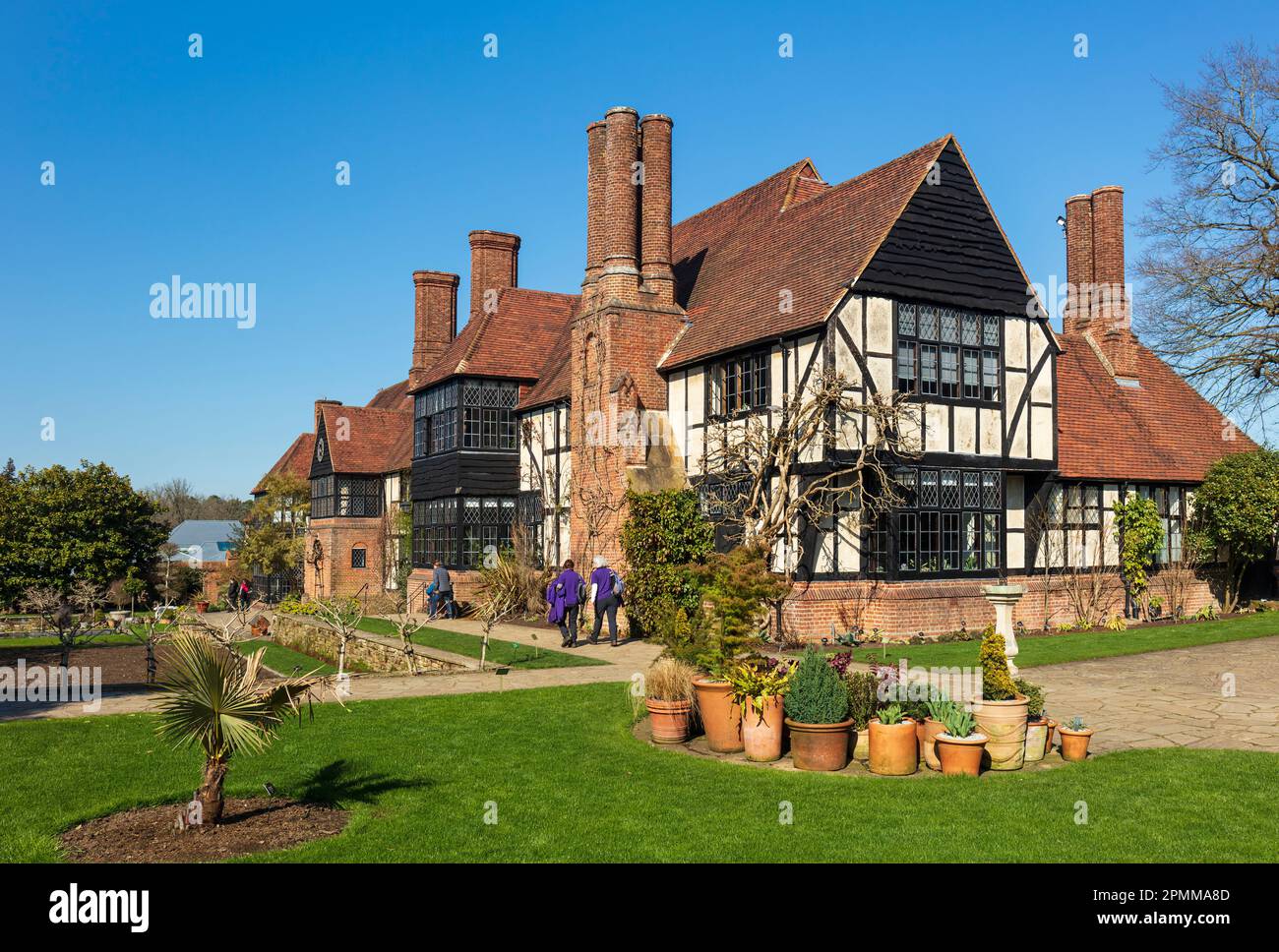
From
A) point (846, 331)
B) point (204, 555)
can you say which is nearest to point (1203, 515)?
point (846, 331)

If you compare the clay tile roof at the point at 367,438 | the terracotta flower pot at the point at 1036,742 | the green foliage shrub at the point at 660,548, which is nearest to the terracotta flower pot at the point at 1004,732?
the terracotta flower pot at the point at 1036,742

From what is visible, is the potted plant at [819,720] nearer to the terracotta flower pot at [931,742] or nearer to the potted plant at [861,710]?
the potted plant at [861,710]

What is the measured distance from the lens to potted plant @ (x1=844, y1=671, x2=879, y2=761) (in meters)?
9.23

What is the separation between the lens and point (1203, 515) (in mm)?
24734

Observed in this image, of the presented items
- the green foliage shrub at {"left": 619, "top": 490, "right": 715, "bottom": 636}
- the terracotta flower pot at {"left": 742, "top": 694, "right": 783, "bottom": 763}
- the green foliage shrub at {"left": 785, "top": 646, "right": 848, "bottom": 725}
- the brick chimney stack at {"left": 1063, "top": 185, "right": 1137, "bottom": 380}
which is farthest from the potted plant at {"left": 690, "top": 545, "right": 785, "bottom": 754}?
the brick chimney stack at {"left": 1063, "top": 185, "right": 1137, "bottom": 380}

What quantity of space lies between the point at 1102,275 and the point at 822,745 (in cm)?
2199

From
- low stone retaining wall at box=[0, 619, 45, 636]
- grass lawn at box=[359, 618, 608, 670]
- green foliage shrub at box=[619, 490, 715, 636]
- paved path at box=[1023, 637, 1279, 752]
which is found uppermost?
green foliage shrub at box=[619, 490, 715, 636]

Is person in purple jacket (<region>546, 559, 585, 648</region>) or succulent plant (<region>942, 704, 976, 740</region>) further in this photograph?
person in purple jacket (<region>546, 559, 585, 648</region>)

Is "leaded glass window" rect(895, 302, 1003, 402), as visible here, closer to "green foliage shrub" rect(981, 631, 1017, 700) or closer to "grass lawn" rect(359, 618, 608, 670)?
"grass lawn" rect(359, 618, 608, 670)

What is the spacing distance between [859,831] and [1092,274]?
77.8 feet

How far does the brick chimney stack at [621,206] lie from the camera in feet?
71.6

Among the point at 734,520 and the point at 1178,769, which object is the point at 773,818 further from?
the point at 734,520

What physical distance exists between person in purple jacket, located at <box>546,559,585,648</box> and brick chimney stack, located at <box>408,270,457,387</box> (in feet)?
55.2

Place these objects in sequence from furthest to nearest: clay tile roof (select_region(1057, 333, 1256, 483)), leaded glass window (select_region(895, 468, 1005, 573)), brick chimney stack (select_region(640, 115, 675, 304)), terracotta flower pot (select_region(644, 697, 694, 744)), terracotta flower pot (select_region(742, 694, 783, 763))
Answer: clay tile roof (select_region(1057, 333, 1256, 483)) → brick chimney stack (select_region(640, 115, 675, 304)) → leaded glass window (select_region(895, 468, 1005, 573)) → terracotta flower pot (select_region(644, 697, 694, 744)) → terracotta flower pot (select_region(742, 694, 783, 763))
